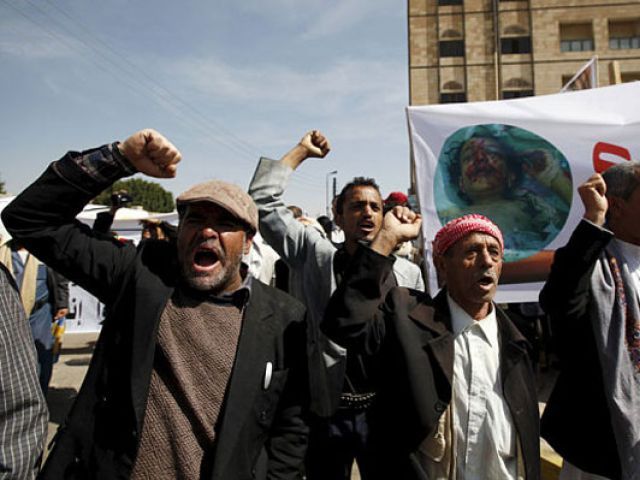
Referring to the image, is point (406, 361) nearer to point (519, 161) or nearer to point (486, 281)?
point (486, 281)

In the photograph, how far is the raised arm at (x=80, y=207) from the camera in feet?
4.83

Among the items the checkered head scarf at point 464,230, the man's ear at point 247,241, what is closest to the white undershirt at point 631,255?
the checkered head scarf at point 464,230

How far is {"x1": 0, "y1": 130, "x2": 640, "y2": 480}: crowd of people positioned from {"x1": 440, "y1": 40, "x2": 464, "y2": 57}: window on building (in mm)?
30908

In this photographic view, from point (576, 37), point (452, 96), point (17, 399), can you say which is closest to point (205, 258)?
point (17, 399)

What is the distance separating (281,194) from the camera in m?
2.27

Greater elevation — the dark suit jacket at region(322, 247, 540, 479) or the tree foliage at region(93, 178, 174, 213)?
the tree foliage at region(93, 178, 174, 213)

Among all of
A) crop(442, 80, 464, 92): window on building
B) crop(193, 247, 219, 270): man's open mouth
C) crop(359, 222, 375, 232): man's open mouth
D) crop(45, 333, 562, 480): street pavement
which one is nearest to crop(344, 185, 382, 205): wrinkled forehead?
crop(359, 222, 375, 232): man's open mouth

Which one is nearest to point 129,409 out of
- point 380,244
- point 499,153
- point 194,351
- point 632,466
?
point 194,351

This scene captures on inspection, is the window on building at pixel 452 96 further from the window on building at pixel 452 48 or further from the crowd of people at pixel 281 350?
the crowd of people at pixel 281 350

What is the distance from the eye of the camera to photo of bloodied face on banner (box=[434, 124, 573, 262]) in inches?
131

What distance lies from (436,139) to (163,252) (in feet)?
7.54

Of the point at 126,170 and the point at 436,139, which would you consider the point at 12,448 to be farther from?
the point at 436,139

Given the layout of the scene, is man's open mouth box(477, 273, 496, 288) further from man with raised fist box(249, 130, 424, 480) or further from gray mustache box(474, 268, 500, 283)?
man with raised fist box(249, 130, 424, 480)

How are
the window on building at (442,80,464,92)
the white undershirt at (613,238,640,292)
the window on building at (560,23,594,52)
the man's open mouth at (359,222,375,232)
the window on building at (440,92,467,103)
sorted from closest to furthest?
the white undershirt at (613,238,640,292), the man's open mouth at (359,222,375,232), the window on building at (560,23,594,52), the window on building at (440,92,467,103), the window on building at (442,80,464,92)
